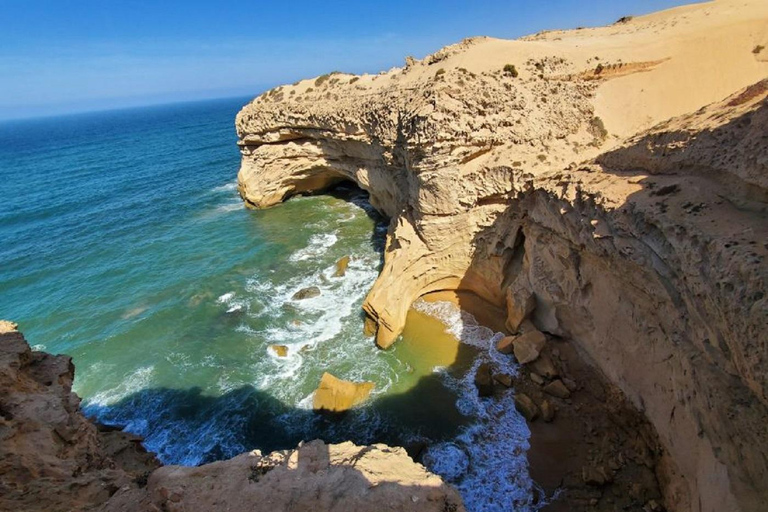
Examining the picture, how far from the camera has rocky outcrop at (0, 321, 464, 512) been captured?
20.9 ft

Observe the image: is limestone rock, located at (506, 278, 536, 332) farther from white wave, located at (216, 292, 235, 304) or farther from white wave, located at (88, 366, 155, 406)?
white wave, located at (88, 366, 155, 406)

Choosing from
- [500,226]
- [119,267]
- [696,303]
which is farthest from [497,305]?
[119,267]

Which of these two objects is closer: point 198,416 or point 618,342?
point 618,342

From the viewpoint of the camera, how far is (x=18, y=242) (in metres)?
31.2

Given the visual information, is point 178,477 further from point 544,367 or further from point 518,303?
point 518,303

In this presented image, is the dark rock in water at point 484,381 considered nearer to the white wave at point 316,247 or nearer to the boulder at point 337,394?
the boulder at point 337,394

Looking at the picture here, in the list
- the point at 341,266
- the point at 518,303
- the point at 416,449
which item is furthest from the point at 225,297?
the point at 518,303

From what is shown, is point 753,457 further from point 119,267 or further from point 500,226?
point 119,267

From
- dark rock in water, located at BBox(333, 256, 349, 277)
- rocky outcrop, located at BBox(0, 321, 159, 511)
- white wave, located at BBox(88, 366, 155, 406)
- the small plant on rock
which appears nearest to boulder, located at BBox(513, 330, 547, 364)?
dark rock in water, located at BBox(333, 256, 349, 277)

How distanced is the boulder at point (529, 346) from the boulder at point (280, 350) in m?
10.2

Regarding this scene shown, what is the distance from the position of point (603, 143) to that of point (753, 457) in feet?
48.1

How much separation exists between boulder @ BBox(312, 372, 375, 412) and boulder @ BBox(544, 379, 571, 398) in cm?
674

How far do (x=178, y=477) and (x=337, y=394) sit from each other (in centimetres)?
838

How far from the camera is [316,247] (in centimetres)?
2700
